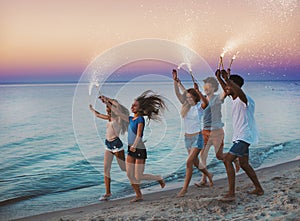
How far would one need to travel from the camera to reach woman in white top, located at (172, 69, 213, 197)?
634cm

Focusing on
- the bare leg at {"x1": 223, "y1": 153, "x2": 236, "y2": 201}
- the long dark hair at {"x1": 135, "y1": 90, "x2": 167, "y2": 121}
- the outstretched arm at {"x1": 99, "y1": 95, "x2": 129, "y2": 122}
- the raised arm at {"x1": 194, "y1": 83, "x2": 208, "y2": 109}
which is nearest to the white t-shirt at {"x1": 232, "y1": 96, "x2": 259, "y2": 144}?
the bare leg at {"x1": 223, "y1": 153, "x2": 236, "y2": 201}

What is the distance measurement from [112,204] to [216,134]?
2.07m

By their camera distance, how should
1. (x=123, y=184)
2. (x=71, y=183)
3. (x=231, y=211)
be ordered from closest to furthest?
(x=231, y=211) → (x=123, y=184) → (x=71, y=183)

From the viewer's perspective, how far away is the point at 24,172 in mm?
10922

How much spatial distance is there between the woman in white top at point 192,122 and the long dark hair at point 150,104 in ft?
1.28

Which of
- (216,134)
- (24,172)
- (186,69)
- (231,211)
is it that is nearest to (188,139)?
(216,134)

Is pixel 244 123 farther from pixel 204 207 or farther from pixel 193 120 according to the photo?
pixel 204 207

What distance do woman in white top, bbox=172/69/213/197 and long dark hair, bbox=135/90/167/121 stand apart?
1.28 ft

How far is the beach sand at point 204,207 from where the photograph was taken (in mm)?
5056

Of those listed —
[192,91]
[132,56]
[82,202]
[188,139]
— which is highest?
[132,56]

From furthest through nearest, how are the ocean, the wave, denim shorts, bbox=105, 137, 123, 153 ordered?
1. the wave
2. the ocean
3. denim shorts, bbox=105, 137, 123, 153

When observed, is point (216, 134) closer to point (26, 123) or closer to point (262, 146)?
point (262, 146)

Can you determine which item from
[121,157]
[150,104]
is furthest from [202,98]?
[121,157]

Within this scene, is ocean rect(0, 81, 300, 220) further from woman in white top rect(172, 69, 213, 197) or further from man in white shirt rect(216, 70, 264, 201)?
man in white shirt rect(216, 70, 264, 201)
